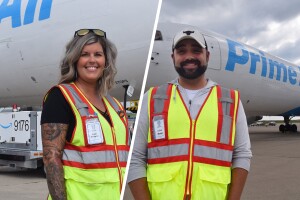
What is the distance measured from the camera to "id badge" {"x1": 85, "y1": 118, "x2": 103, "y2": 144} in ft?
5.31

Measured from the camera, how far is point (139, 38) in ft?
21.4

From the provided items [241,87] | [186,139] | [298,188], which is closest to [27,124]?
[298,188]

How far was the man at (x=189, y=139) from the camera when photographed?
1466 millimetres

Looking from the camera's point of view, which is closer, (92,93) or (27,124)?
(92,93)

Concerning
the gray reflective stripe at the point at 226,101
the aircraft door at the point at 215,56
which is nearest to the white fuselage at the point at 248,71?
the aircraft door at the point at 215,56

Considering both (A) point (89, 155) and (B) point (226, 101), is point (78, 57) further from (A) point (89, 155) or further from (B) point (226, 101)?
(B) point (226, 101)

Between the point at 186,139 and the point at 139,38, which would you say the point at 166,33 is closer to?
the point at 139,38

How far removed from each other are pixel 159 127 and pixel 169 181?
203 mm

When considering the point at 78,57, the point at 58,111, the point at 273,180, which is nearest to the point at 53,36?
the point at 273,180

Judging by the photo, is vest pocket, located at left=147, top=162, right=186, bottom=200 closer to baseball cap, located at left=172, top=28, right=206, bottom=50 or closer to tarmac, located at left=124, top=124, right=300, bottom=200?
baseball cap, located at left=172, top=28, right=206, bottom=50

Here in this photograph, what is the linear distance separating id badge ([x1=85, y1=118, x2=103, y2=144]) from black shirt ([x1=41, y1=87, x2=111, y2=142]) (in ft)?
0.27

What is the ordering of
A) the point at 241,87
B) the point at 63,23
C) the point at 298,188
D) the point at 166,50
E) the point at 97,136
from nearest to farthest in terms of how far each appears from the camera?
the point at 97,136, the point at 298,188, the point at 63,23, the point at 166,50, the point at 241,87

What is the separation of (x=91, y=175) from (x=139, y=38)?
16.5 ft

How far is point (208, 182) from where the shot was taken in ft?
4.87
